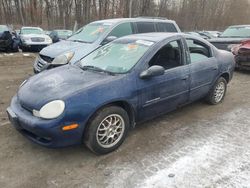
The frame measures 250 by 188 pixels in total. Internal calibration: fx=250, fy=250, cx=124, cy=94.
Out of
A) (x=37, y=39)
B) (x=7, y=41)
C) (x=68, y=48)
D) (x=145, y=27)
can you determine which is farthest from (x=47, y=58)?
(x=37, y=39)

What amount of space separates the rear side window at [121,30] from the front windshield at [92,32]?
226mm

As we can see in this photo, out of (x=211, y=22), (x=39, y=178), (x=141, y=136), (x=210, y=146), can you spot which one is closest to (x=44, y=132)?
(x=39, y=178)

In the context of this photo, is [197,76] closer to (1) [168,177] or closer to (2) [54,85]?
(1) [168,177]

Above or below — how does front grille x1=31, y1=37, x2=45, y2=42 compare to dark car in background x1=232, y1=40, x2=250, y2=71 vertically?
below

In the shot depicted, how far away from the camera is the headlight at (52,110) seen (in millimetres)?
2965

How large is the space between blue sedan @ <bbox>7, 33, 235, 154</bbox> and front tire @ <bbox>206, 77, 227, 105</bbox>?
13.9 inches

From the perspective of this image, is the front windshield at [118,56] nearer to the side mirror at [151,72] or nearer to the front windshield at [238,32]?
the side mirror at [151,72]

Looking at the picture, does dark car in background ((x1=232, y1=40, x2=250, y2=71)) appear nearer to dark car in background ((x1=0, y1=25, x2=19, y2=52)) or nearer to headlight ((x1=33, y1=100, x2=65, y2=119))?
headlight ((x1=33, y1=100, x2=65, y2=119))

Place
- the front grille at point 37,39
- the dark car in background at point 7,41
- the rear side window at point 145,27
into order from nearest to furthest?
the rear side window at point 145,27, the dark car in background at point 7,41, the front grille at point 37,39

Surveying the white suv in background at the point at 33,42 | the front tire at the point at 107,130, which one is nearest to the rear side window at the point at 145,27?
the front tire at the point at 107,130

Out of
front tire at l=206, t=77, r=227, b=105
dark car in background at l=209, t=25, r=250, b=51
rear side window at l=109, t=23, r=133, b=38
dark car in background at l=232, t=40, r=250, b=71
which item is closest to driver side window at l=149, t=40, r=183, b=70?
front tire at l=206, t=77, r=227, b=105

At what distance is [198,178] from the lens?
290 cm

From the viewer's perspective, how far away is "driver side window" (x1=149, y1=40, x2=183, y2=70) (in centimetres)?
396

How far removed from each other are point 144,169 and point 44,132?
50.5 inches
